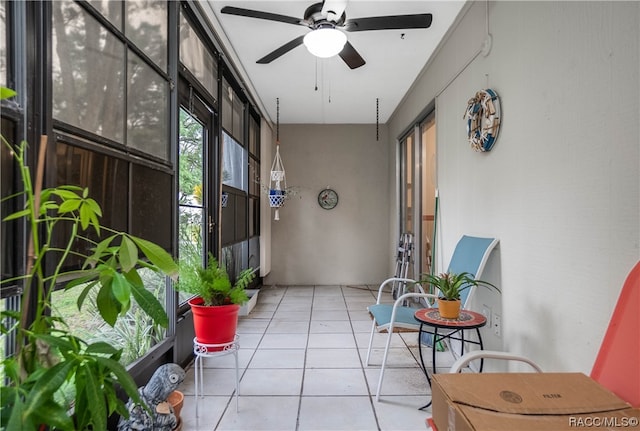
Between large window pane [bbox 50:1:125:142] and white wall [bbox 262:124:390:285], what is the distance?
4168mm

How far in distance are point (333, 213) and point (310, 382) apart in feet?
12.2

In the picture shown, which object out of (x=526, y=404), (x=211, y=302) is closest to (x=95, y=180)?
(x=211, y=302)

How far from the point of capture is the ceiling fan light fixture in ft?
7.26

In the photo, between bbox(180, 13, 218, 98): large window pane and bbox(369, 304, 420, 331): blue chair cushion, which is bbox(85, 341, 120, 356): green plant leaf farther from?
bbox(180, 13, 218, 98): large window pane

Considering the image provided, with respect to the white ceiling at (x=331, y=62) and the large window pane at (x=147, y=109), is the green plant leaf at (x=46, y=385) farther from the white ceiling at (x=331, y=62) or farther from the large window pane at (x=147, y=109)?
the white ceiling at (x=331, y=62)

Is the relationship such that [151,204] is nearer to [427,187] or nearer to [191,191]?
[191,191]

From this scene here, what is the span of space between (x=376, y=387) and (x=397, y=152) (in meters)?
3.69

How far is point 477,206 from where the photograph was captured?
97.8 inches

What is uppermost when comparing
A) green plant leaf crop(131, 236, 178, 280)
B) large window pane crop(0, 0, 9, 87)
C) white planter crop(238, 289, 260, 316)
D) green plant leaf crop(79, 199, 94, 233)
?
large window pane crop(0, 0, 9, 87)

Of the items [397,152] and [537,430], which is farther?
[397,152]

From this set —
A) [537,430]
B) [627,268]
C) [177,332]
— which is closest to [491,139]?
[627,268]

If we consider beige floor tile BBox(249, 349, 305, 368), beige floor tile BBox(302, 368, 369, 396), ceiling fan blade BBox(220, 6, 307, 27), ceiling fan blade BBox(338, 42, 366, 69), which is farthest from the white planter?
ceiling fan blade BBox(220, 6, 307, 27)

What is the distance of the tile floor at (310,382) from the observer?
73.0 inches

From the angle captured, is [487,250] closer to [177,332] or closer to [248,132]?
[177,332]
